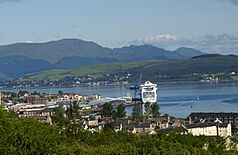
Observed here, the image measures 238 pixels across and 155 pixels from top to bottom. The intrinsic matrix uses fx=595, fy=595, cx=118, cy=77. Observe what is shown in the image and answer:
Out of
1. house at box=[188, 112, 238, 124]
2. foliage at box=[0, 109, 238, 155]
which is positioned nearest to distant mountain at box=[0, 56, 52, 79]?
house at box=[188, 112, 238, 124]

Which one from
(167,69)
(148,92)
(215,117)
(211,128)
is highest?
(167,69)

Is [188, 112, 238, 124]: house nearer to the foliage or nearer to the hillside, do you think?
the foliage

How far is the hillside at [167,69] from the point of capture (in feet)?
344

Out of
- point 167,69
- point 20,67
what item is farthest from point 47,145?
point 20,67

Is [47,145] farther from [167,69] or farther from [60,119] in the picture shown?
[167,69]

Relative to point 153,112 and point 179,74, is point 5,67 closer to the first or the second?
point 179,74

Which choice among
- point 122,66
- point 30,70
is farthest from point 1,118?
point 30,70

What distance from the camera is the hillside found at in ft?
344

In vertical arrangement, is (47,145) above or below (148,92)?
below

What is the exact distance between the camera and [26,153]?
10.9m

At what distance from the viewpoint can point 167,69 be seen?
11238 centimetres

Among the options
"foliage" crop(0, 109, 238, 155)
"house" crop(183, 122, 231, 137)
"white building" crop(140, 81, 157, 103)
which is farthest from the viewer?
"white building" crop(140, 81, 157, 103)

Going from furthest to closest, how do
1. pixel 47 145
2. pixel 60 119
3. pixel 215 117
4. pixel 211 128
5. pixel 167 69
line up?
pixel 167 69, pixel 215 117, pixel 211 128, pixel 60 119, pixel 47 145

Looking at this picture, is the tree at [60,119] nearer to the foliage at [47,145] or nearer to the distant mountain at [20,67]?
the foliage at [47,145]
